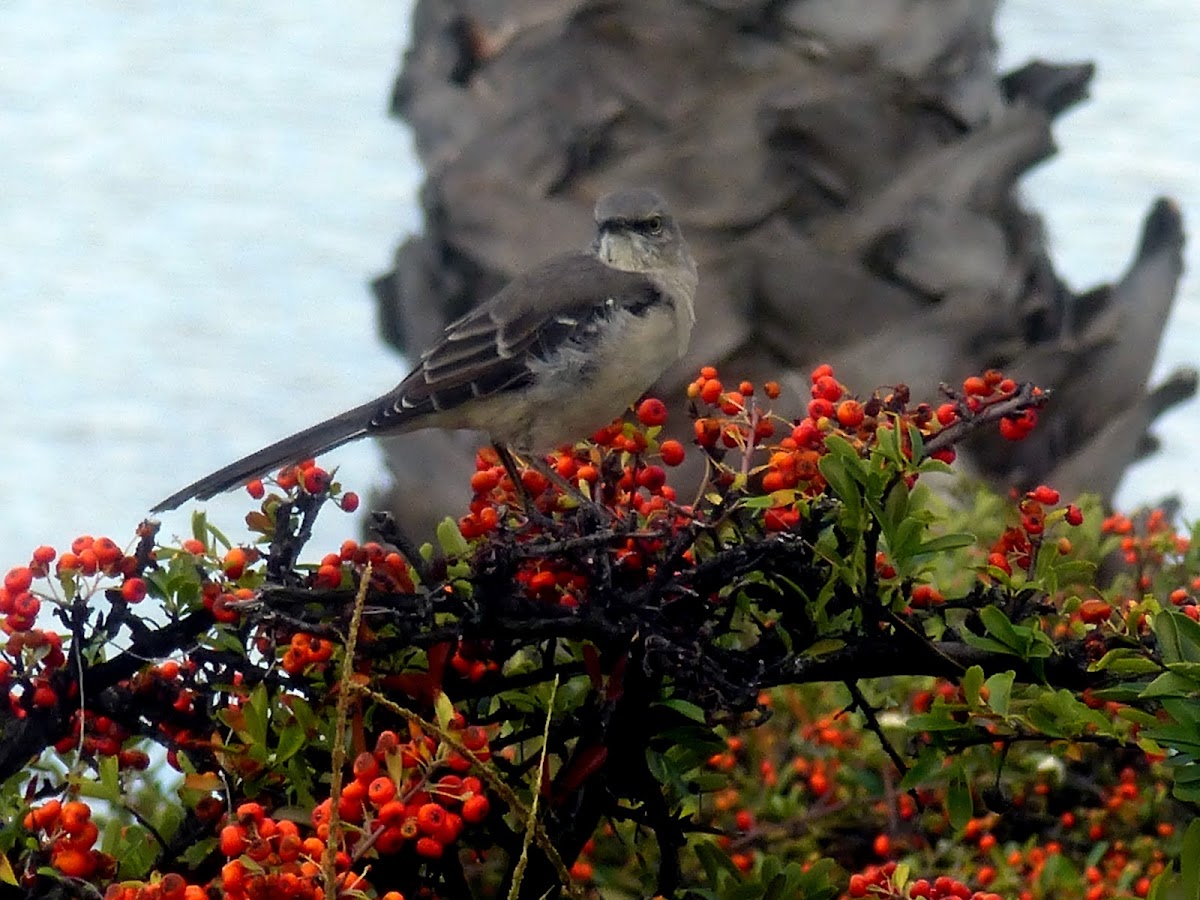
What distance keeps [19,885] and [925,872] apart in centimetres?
156

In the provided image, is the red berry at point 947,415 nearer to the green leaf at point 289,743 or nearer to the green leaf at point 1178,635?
the green leaf at point 1178,635

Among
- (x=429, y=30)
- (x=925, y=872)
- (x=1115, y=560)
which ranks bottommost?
(x=1115, y=560)

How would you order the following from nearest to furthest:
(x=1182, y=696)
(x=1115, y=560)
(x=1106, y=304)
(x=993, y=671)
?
(x=1182, y=696)
(x=993, y=671)
(x=1115, y=560)
(x=1106, y=304)

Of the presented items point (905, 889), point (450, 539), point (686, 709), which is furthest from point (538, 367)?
point (905, 889)

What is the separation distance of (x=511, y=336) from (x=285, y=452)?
524 millimetres

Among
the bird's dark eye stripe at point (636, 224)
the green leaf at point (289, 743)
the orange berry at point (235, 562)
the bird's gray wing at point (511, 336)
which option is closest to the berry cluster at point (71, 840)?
the green leaf at point (289, 743)

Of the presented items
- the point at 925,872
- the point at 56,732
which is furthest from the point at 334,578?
the point at 925,872

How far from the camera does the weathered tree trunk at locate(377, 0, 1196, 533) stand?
446 cm

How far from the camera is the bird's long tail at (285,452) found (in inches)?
98.2

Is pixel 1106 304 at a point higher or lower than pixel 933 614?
lower

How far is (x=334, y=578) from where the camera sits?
160 cm

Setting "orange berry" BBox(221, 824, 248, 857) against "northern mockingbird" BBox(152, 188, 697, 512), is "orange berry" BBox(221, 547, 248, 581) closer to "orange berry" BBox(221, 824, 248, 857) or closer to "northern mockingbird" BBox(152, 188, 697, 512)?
"orange berry" BBox(221, 824, 248, 857)

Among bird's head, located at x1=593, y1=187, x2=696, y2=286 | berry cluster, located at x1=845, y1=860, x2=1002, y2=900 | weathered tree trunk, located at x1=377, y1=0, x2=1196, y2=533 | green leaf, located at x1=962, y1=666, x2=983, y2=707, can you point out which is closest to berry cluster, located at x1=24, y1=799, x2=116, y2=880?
berry cluster, located at x1=845, y1=860, x2=1002, y2=900

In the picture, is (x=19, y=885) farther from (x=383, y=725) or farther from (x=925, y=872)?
(x=925, y=872)
